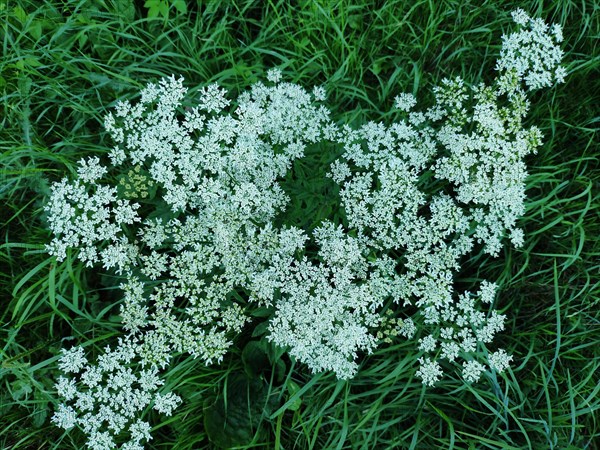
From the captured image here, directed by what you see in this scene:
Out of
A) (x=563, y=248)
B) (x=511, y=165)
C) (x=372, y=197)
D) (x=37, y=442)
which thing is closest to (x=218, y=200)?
(x=372, y=197)

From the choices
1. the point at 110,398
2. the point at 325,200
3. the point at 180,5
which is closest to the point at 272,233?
the point at 325,200

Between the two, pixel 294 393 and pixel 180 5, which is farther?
pixel 180 5

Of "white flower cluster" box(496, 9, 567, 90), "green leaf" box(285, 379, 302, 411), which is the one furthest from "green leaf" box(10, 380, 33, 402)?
"white flower cluster" box(496, 9, 567, 90)

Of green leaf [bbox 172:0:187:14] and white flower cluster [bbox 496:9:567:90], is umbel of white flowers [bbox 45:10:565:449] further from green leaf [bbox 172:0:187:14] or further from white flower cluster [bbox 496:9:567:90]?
green leaf [bbox 172:0:187:14]

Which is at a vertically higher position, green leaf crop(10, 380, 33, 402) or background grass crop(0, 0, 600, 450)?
background grass crop(0, 0, 600, 450)

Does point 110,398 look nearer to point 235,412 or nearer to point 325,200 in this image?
point 235,412

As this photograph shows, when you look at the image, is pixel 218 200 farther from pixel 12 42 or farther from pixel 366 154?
pixel 12 42
